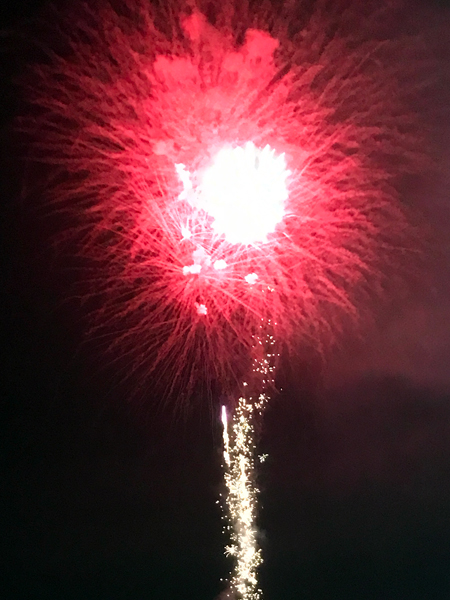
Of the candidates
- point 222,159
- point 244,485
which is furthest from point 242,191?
point 244,485

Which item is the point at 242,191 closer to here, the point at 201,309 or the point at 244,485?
the point at 201,309

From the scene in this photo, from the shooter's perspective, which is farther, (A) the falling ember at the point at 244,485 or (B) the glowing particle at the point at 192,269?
(A) the falling ember at the point at 244,485

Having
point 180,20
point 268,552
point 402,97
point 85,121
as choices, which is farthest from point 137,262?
point 268,552

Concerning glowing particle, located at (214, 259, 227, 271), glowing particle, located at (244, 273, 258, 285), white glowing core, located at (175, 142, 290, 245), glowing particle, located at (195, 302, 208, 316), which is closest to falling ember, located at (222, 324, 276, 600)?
glowing particle, located at (195, 302, 208, 316)

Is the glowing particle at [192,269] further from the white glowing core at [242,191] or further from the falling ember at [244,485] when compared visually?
the falling ember at [244,485]

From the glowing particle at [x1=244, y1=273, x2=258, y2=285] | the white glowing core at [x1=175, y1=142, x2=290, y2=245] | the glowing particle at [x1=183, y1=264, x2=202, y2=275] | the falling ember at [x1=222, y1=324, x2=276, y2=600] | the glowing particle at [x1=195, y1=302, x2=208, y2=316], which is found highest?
the white glowing core at [x1=175, y1=142, x2=290, y2=245]

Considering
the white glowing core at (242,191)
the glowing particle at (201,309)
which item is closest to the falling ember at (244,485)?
the glowing particle at (201,309)

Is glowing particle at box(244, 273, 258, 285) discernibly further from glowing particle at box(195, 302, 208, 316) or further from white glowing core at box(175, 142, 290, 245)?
glowing particle at box(195, 302, 208, 316)
